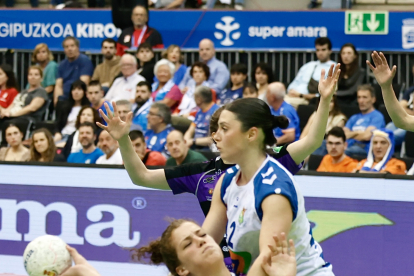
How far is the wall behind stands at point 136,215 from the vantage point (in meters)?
6.30

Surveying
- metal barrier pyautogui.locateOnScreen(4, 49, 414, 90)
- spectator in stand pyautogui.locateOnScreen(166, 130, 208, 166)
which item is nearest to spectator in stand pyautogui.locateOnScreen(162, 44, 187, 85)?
metal barrier pyautogui.locateOnScreen(4, 49, 414, 90)

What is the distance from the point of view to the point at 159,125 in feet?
29.0

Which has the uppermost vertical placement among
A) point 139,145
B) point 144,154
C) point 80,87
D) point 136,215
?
point 80,87

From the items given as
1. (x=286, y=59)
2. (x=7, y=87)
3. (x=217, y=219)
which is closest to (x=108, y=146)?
(x=7, y=87)

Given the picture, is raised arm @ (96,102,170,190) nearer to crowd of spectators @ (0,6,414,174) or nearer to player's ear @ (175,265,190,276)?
player's ear @ (175,265,190,276)

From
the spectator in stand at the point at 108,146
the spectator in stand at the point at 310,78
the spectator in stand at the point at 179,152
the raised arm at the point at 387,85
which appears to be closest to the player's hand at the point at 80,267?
the raised arm at the point at 387,85

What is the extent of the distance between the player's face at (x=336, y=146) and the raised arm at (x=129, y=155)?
12.2 ft

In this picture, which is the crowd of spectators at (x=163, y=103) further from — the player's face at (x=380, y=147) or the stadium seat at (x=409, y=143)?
the stadium seat at (x=409, y=143)

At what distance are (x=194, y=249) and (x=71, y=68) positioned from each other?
8.53 m

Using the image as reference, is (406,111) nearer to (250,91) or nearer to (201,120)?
(250,91)

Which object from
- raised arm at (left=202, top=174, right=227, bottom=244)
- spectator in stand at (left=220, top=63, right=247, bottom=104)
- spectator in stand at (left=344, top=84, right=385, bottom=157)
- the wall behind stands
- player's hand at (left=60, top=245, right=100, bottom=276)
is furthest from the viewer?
spectator in stand at (left=220, top=63, right=247, bottom=104)

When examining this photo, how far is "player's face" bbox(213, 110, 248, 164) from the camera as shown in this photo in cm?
311

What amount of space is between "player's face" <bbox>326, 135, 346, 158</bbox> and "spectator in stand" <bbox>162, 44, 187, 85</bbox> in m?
3.13

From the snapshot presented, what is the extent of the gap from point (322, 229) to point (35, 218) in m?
2.87
